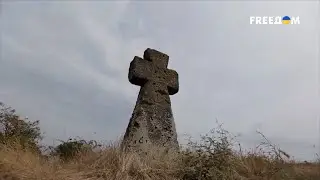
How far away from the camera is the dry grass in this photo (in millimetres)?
5039

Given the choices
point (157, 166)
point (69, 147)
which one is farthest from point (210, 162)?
point (69, 147)

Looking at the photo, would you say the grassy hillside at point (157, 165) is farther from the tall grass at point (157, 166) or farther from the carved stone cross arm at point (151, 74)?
the carved stone cross arm at point (151, 74)

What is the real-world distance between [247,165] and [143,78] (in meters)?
2.55

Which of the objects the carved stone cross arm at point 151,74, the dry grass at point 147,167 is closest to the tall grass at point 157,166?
the dry grass at point 147,167

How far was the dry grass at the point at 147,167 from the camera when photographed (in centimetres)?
504

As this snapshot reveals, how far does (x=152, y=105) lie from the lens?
22.2ft

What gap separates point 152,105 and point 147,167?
A: 1.56 m

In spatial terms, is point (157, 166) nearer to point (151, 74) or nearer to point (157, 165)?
point (157, 165)

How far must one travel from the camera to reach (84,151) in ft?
22.4

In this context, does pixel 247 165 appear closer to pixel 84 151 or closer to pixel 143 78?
pixel 143 78

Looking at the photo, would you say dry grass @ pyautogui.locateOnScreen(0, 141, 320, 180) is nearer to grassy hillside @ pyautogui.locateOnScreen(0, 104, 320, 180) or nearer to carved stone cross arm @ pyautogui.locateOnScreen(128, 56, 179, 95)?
grassy hillside @ pyautogui.locateOnScreen(0, 104, 320, 180)

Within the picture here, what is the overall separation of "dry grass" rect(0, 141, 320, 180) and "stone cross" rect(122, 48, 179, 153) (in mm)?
359

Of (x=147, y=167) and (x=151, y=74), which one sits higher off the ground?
(x=151, y=74)

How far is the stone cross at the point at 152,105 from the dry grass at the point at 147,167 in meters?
0.36
